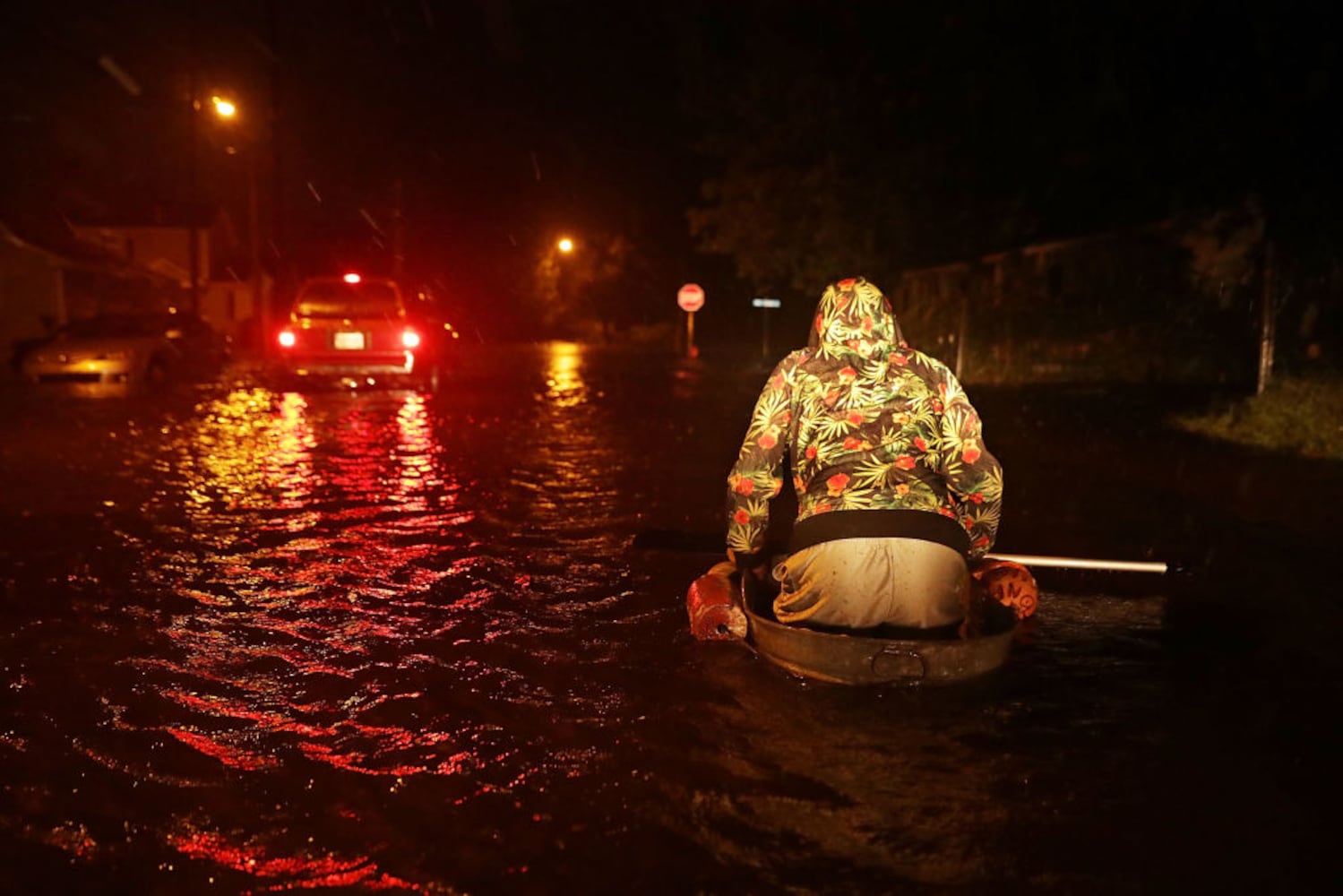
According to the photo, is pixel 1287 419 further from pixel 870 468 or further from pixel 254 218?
pixel 254 218

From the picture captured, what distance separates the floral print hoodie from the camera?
15.2ft

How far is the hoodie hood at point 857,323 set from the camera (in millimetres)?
4707

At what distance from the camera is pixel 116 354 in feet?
69.7

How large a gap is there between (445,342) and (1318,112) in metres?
16.0

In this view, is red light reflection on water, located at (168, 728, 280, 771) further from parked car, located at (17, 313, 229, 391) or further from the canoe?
parked car, located at (17, 313, 229, 391)

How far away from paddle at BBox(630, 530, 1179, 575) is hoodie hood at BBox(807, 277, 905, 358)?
1641mm

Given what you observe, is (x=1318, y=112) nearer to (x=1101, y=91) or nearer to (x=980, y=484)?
(x=1101, y=91)

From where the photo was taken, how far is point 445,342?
968 inches

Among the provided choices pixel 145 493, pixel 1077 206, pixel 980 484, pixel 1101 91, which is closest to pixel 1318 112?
pixel 1101 91

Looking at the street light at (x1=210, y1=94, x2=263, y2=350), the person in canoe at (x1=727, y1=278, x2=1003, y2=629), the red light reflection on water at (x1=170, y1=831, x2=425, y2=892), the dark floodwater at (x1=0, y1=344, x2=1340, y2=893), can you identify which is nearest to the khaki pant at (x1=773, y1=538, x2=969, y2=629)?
the person in canoe at (x1=727, y1=278, x2=1003, y2=629)

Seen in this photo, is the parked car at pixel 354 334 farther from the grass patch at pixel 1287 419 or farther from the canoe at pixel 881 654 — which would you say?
the canoe at pixel 881 654

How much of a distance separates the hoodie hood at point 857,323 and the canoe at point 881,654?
3.60 ft

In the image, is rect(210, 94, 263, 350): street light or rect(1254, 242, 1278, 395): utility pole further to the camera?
rect(210, 94, 263, 350): street light

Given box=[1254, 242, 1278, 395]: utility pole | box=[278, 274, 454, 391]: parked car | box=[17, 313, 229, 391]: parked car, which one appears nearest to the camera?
box=[1254, 242, 1278, 395]: utility pole
